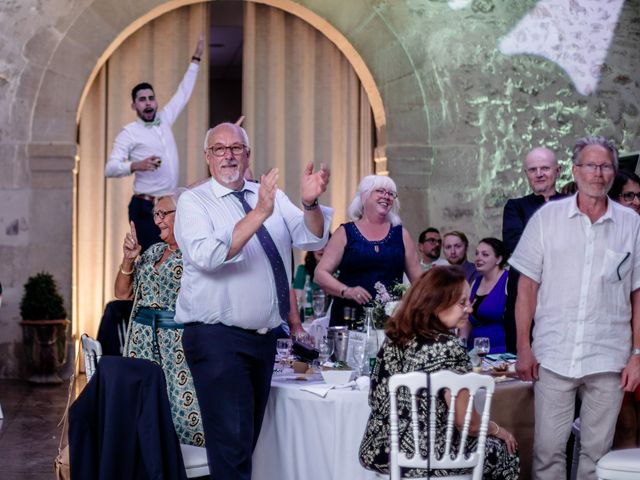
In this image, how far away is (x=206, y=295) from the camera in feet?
13.0

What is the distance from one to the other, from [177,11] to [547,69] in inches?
119

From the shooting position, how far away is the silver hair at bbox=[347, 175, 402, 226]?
17.9 ft

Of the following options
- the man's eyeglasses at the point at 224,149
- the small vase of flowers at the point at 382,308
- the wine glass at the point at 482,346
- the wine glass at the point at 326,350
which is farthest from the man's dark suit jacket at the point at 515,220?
the man's eyeglasses at the point at 224,149

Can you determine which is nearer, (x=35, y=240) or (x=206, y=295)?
(x=206, y=295)

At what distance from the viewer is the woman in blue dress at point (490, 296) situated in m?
5.81

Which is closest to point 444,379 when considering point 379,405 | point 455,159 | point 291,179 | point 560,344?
point 379,405

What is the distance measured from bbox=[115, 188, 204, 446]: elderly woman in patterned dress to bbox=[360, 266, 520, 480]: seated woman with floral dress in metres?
1.01

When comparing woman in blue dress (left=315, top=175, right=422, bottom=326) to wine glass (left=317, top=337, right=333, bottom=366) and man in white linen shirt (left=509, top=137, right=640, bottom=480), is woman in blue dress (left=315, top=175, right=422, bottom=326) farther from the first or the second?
man in white linen shirt (left=509, top=137, right=640, bottom=480)

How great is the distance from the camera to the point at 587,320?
4023mm

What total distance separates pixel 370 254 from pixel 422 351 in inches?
73.2

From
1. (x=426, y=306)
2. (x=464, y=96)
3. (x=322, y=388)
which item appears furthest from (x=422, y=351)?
(x=464, y=96)

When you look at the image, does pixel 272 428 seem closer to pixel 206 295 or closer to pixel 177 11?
pixel 206 295

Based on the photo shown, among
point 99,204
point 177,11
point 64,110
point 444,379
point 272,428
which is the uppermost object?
point 177,11

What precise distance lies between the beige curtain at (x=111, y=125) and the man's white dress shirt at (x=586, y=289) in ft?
18.9
